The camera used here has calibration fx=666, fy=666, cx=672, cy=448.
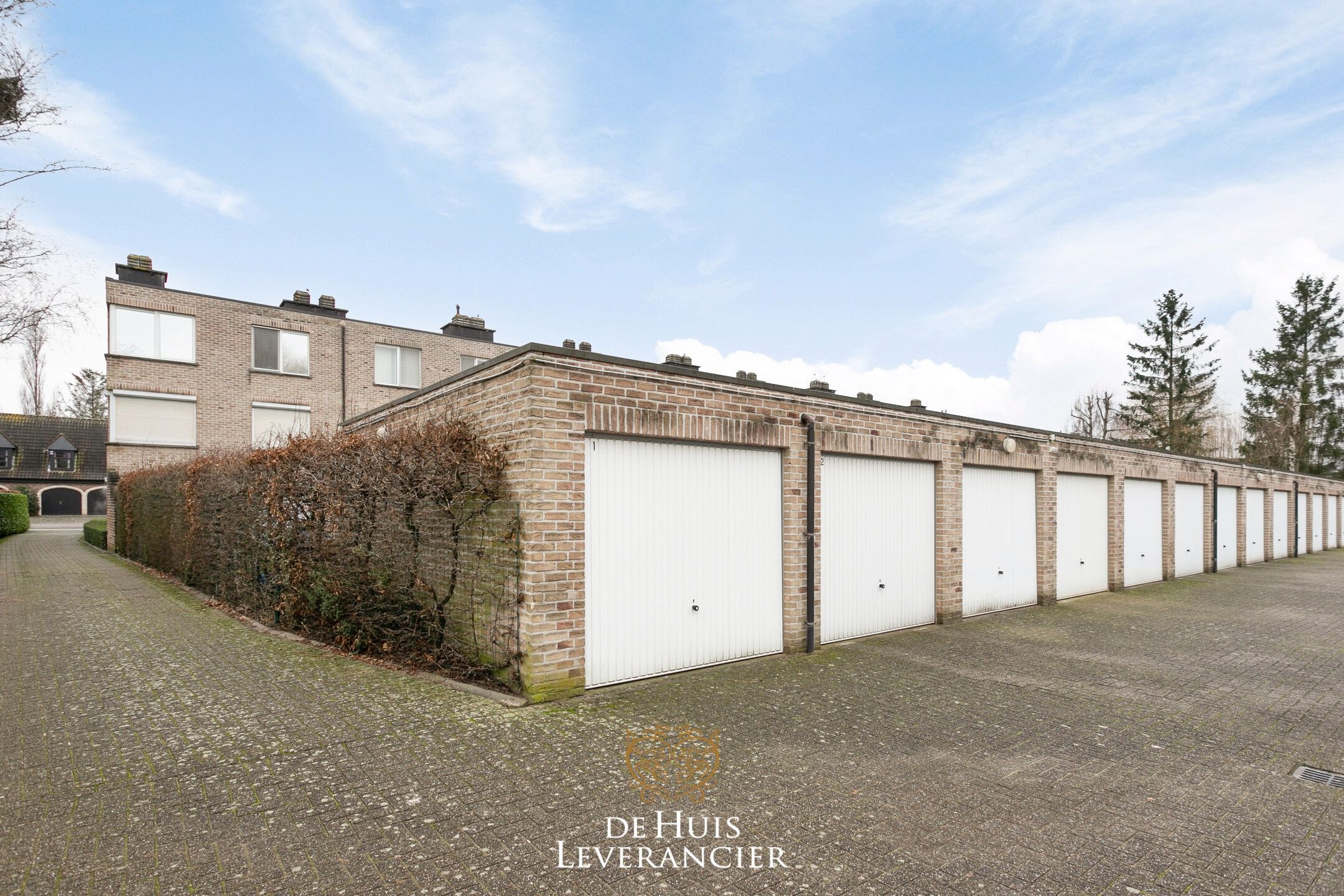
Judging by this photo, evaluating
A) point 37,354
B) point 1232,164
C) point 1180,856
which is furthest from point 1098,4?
point 37,354

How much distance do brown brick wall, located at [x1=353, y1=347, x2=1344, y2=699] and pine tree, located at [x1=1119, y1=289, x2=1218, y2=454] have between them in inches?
1279

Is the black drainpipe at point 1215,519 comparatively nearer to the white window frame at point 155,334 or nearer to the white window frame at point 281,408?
the white window frame at point 281,408

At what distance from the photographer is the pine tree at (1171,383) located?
35875 millimetres

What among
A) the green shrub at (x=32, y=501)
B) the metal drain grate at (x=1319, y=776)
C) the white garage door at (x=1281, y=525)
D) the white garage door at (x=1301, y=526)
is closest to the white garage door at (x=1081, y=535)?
the metal drain grate at (x=1319, y=776)

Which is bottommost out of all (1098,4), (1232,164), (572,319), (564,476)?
(564,476)

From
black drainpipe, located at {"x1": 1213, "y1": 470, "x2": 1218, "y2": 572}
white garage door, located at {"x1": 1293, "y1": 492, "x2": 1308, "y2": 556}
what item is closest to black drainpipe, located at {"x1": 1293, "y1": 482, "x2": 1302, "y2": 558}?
Answer: white garage door, located at {"x1": 1293, "y1": 492, "x2": 1308, "y2": 556}

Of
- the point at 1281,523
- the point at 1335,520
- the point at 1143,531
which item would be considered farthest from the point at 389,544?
the point at 1335,520

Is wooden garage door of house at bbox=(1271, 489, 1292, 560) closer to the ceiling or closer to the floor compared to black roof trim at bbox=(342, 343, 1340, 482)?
closer to the floor

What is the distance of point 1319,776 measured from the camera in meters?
4.36

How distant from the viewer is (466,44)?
742 centimetres

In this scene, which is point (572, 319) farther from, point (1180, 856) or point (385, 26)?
point (1180, 856)

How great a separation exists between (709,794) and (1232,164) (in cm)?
1140

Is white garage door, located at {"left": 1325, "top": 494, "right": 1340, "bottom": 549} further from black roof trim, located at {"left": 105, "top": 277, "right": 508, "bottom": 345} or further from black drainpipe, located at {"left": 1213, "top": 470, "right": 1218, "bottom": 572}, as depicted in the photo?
black roof trim, located at {"left": 105, "top": 277, "right": 508, "bottom": 345}

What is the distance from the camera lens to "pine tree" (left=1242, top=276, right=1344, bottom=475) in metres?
36.9
